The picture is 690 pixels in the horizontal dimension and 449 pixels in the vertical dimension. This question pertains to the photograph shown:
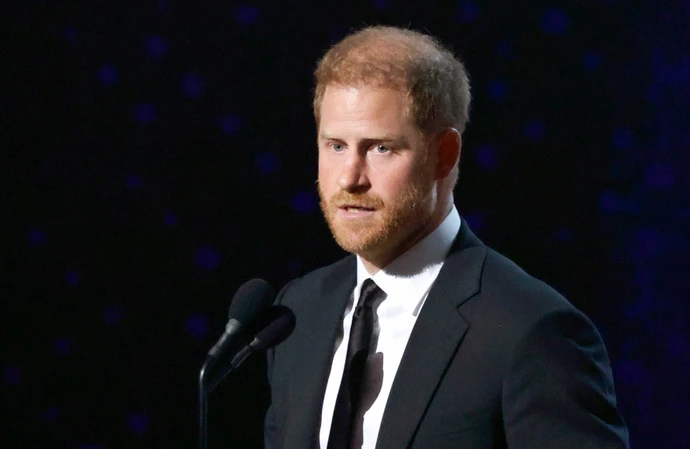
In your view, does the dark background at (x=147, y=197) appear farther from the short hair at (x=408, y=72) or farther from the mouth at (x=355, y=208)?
the mouth at (x=355, y=208)

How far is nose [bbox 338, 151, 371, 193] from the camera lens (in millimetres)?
1599

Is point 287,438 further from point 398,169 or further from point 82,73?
point 82,73

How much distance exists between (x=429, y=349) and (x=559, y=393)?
240mm

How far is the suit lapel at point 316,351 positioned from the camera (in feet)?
5.64

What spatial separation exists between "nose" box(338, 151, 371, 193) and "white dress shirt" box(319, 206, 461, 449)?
0.57 feet

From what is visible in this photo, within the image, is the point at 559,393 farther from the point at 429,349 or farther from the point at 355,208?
the point at 355,208

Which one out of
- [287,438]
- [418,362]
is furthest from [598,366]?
[287,438]

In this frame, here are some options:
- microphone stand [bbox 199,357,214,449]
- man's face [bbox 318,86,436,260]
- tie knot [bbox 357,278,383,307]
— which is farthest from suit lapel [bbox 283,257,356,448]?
microphone stand [bbox 199,357,214,449]

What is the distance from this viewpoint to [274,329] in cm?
152

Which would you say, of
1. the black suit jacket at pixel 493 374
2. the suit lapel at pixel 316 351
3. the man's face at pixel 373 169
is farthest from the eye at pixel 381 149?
the suit lapel at pixel 316 351

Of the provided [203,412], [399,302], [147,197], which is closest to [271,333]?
[203,412]

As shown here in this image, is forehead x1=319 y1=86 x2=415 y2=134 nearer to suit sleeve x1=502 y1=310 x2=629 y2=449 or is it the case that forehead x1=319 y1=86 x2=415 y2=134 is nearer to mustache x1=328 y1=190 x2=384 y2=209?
mustache x1=328 y1=190 x2=384 y2=209

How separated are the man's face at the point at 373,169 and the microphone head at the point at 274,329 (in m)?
0.19

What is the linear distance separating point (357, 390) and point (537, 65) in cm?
102
